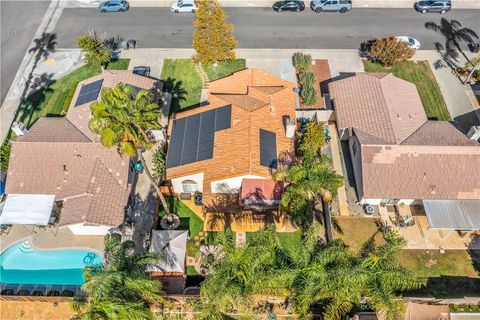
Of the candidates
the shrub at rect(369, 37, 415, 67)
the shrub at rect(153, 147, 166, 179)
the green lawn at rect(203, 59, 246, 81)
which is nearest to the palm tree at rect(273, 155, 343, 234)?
the shrub at rect(153, 147, 166, 179)

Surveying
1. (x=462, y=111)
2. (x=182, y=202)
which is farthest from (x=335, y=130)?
(x=182, y=202)

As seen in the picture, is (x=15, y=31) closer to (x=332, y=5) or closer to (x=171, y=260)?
(x=171, y=260)

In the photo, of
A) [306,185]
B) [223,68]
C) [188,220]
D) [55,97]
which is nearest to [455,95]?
[306,185]

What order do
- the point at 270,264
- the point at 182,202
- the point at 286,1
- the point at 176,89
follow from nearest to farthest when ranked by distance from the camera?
the point at 270,264
the point at 182,202
the point at 176,89
the point at 286,1

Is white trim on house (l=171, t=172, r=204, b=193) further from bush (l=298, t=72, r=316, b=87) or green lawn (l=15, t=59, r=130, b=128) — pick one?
green lawn (l=15, t=59, r=130, b=128)

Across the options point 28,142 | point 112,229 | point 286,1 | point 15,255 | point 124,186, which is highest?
point 286,1

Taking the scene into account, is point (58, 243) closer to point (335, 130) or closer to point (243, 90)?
point (243, 90)

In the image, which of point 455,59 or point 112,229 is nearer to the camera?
point 112,229
